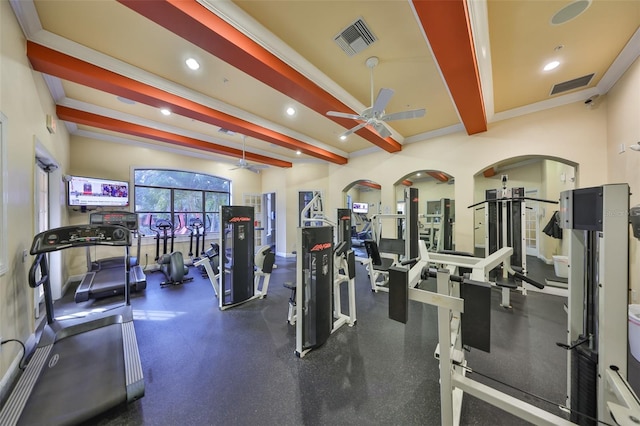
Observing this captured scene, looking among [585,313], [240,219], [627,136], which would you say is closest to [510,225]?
[627,136]

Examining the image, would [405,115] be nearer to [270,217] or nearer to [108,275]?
[108,275]

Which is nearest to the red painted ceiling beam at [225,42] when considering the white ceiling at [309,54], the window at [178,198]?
the white ceiling at [309,54]

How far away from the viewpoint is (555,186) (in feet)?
22.2

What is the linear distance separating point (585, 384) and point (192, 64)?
4.76 m

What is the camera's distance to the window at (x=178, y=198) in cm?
616

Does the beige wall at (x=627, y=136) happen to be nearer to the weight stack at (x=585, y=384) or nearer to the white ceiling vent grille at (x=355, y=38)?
the weight stack at (x=585, y=384)

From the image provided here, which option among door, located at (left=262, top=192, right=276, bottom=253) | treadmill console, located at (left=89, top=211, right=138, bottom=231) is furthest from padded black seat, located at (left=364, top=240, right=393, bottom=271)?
treadmill console, located at (left=89, top=211, right=138, bottom=231)

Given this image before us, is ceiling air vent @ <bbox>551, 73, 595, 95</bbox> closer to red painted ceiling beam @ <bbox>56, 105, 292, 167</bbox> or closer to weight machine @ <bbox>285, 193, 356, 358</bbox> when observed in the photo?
weight machine @ <bbox>285, 193, 356, 358</bbox>

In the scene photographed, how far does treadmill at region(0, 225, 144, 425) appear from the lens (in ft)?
5.16

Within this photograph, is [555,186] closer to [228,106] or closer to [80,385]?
[228,106]

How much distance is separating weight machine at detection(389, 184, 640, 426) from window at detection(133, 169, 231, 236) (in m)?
5.50

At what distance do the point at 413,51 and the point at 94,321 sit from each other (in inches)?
194

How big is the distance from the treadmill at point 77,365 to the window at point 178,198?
131 inches

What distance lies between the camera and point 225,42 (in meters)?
2.23
